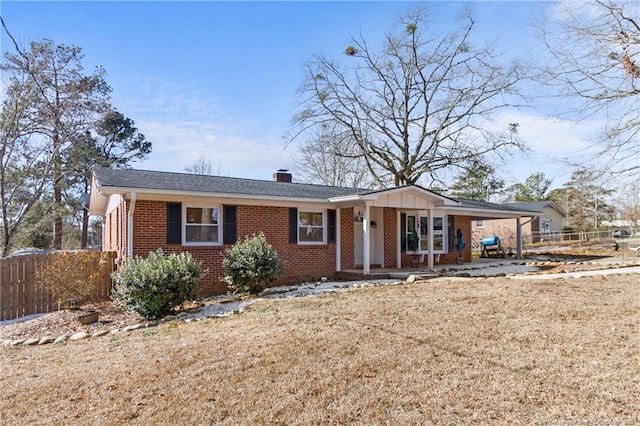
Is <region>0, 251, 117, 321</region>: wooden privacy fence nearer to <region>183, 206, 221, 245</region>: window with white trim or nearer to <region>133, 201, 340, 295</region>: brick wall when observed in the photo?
<region>133, 201, 340, 295</region>: brick wall

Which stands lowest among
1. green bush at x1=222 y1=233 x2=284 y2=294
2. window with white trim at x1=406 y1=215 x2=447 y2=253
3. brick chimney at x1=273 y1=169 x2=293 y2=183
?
green bush at x1=222 y1=233 x2=284 y2=294

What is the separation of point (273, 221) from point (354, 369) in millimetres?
8185

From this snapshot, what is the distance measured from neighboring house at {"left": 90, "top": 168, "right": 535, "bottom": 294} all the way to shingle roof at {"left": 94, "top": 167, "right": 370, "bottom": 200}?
27 millimetres

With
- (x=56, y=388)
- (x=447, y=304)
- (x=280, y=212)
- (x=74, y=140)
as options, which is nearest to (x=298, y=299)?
(x=447, y=304)

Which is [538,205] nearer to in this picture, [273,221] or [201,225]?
[273,221]

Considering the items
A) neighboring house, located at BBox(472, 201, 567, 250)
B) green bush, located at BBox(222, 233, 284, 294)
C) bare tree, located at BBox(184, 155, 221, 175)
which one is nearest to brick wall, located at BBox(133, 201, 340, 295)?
green bush, located at BBox(222, 233, 284, 294)

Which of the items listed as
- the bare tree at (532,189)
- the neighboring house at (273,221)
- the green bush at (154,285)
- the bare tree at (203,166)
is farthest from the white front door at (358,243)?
the bare tree at (532,189)

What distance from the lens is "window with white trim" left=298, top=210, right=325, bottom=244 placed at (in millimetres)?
13102

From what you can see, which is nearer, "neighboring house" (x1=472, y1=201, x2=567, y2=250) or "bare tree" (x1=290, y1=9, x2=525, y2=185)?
"bare tree" (x1=290, y1=9, x2=525, y2=185)

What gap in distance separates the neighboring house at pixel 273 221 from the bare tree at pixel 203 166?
905 inches

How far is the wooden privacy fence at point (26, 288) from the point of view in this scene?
10.2 metres

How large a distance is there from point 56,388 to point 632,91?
9.86 metres

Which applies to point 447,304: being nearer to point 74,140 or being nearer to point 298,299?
point 298,299

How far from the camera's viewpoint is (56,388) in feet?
14.8
